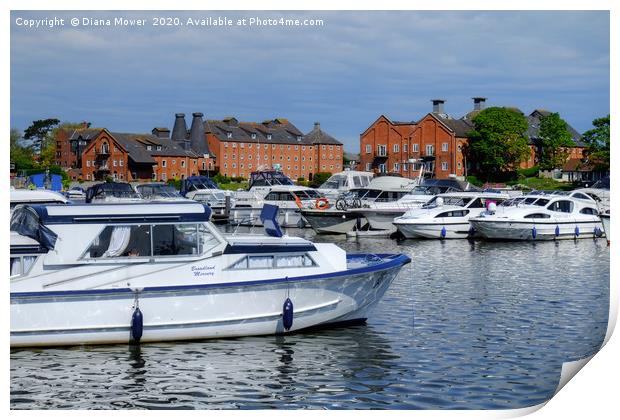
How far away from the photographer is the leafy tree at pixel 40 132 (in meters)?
17.5

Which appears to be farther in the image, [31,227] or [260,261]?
[260,261]

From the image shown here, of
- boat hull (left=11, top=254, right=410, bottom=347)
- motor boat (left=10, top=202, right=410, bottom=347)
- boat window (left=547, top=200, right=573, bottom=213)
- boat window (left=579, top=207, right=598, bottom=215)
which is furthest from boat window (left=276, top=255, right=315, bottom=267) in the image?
boat window (left=579, top=207, right=598, bottom=215)

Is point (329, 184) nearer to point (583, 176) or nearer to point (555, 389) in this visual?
point (583, 176)

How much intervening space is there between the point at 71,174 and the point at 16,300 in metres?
29.4

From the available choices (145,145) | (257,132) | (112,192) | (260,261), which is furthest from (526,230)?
(257,132)

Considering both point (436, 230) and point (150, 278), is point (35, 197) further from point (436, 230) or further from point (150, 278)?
point (436, 230)

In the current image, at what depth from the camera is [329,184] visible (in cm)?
4569

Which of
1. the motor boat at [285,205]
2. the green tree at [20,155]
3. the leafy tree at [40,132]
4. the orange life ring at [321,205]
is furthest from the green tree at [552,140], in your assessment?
the green tree at [20,155]

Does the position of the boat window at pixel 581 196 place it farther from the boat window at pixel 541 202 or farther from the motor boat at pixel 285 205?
the motor boat at pixel 285 205

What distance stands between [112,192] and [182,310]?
22159mm

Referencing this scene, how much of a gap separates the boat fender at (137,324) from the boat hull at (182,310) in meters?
0.09

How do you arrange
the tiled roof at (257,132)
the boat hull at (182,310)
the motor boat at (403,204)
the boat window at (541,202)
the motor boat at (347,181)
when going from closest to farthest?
the boat hull at (182,310) → the boat window at (541,202) → the motor boat at (403,204) → the motor boat at (347,181) → the tiled roof at (257,132)

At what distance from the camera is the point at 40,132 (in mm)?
20328

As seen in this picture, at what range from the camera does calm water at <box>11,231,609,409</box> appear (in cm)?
1097
